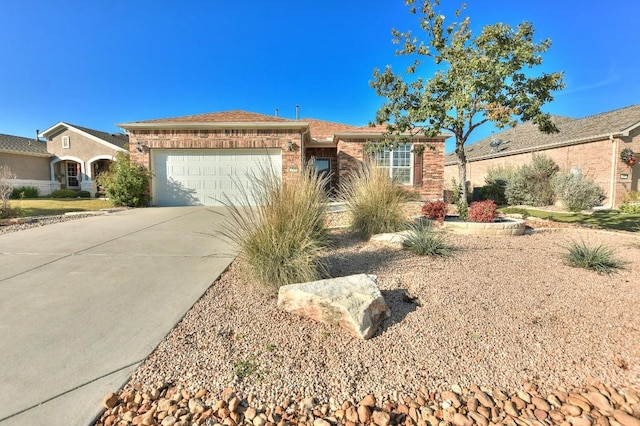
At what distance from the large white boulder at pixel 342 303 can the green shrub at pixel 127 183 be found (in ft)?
33.8

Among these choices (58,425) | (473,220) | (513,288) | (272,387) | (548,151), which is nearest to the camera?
(58,425)

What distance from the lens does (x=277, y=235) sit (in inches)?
125

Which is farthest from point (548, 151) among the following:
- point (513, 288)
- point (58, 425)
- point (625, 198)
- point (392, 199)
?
point (58, 425)

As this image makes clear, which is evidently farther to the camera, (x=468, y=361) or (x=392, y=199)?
(x=392, y=199)

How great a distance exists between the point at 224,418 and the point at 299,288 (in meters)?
1.16

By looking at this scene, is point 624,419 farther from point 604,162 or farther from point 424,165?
point 604,162

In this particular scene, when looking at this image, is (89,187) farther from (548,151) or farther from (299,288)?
(548,151)

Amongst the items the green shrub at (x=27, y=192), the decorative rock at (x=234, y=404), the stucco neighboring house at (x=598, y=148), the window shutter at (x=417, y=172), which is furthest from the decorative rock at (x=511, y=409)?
the green shrub at (x=27, y=192)

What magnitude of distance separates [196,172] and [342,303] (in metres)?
10.4

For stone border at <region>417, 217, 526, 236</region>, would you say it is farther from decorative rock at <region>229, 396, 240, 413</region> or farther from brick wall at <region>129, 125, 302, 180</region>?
brick wall at <region>129, 125, 302, 180</region>

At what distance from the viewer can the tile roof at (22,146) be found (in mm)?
17800

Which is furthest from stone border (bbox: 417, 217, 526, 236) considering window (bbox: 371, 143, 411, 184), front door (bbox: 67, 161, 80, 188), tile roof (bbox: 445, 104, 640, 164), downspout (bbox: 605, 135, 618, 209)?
front door (bbox: 67, 161, 80, 188)

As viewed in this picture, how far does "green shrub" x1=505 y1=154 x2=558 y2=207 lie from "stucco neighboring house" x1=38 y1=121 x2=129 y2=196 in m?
22.1

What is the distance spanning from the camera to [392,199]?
5812 millimetres
